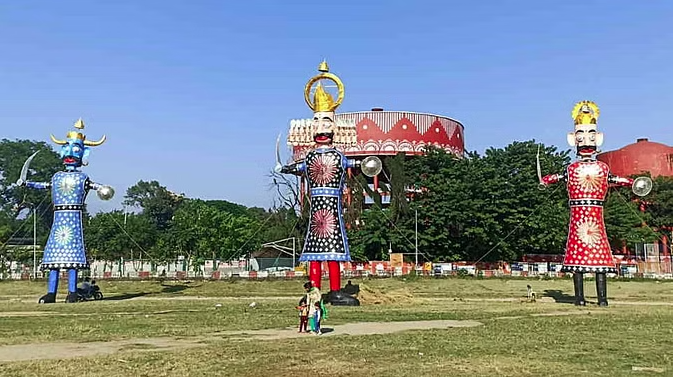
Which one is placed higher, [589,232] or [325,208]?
[325,208]

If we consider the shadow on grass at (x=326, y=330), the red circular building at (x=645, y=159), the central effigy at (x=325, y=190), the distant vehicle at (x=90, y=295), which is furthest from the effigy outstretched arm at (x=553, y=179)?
the red circular building at (x=645, y=159)

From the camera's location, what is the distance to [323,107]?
22.8 m

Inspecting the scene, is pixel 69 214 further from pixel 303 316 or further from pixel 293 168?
pixel 303 316

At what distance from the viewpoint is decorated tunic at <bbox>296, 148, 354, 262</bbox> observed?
2195 centimetres

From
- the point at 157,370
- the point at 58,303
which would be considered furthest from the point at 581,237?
the point at 58,303

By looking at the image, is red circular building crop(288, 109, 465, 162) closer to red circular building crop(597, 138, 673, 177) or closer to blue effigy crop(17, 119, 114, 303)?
red circular building crop(597, 138, 673, 177)

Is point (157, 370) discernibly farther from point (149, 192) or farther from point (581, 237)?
point (149, 192)

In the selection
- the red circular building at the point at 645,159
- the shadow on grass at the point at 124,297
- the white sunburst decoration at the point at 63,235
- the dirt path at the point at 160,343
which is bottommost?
the dirt path at the point at 160,343

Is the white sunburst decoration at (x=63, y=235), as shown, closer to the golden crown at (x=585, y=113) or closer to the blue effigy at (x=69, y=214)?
the blue effigy at (x=69, y=214)

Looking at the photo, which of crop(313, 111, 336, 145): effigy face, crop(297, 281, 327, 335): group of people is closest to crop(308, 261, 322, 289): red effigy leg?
crop(313, 111, 336, 145): effigy face

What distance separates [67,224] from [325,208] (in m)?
10.3

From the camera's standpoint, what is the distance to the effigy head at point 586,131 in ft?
76.9

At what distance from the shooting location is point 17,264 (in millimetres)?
49656

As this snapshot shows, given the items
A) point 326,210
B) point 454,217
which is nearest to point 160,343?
point 326,210
